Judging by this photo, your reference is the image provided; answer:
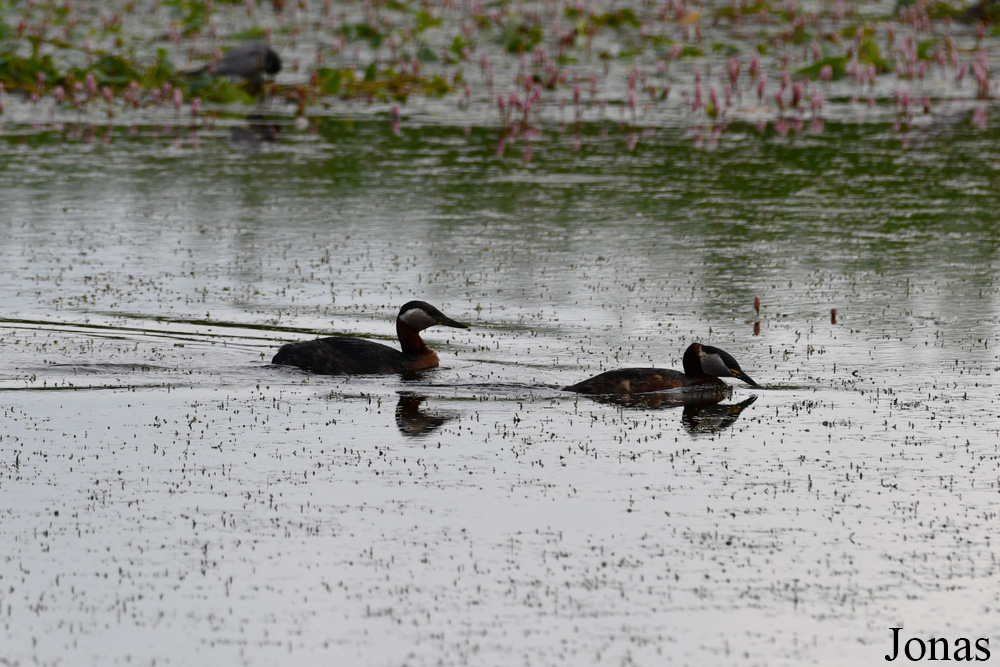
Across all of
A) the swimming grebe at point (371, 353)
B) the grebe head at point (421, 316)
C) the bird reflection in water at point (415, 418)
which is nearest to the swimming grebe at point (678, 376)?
the bird reflection in water at point (415, 418)

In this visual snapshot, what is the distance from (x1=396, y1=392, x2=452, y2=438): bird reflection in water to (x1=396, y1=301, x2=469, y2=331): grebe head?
1151mm

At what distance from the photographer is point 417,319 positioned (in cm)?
1355

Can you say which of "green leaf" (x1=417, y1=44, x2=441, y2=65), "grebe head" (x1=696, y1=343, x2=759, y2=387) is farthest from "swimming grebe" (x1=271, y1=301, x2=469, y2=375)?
"green leaf" (x1=417, y1=44, x2=441, y2=65)

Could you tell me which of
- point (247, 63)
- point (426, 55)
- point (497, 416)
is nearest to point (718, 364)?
point (497, 416)

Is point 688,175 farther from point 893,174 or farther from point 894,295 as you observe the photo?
point 894,295

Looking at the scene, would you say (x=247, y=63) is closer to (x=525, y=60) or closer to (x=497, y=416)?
(x=525, y=60)

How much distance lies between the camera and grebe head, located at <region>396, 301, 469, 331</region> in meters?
13.5

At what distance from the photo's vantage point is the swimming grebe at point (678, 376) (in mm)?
11992

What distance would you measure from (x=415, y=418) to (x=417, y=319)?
75.1 inches

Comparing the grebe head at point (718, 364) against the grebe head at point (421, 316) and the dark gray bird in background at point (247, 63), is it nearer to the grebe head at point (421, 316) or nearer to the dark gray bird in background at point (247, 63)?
the grebe head at point (421, 316)

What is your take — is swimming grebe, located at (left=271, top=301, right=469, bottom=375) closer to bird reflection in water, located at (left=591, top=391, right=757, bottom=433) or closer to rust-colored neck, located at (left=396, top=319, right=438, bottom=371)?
rust-colored neck, located at (left=396, top=319, right=438, bottom=371)

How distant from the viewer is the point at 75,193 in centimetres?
2095

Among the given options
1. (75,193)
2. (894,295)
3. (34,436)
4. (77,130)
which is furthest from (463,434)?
(77,130)

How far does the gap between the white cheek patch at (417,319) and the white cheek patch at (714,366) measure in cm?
247
